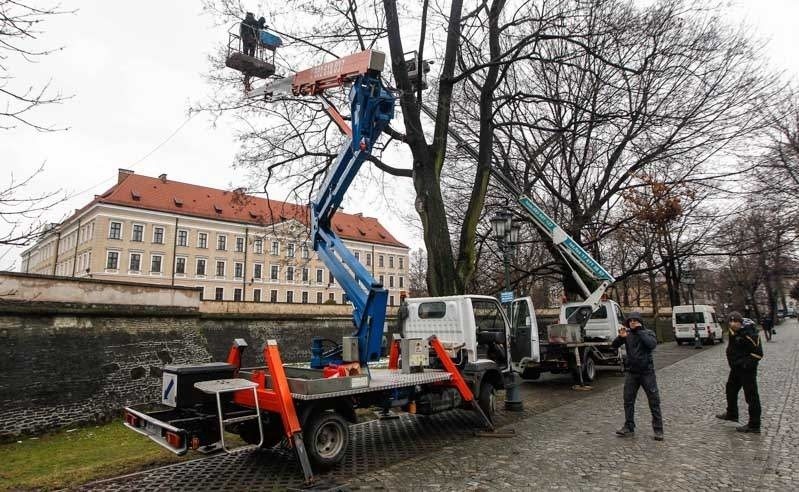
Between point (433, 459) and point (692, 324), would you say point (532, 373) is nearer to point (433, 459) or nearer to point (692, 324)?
point (433, 459)

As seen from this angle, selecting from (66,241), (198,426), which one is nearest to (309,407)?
(198,426)

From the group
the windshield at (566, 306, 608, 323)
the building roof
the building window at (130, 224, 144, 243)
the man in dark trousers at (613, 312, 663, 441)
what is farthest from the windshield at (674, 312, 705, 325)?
the building window at (130, 224, 144, 243)

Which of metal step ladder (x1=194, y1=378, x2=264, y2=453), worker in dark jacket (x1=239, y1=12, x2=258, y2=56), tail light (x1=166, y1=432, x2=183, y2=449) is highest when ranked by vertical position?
worker in dark jacket (x1=239, y1=12, x2=258, y2=56)

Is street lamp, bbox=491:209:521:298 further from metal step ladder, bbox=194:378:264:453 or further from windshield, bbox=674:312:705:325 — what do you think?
windshield, bbox=674:312:705:325

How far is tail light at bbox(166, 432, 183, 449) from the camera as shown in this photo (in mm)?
4746

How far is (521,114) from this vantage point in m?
18.2

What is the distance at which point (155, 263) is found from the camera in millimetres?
50375

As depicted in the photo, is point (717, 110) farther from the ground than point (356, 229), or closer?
closer

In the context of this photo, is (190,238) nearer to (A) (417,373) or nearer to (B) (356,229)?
(B) (356,229)

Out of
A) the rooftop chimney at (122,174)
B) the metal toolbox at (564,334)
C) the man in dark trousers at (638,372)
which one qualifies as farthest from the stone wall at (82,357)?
the rooftop chimney at (122,174)

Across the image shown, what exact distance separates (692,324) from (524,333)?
71.9ft

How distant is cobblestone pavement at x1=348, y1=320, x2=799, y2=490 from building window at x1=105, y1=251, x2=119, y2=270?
4977 cm

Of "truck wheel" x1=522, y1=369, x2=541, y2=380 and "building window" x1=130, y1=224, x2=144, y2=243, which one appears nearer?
"truck wheel" x1=522, y1=369, x2=541, y2=380

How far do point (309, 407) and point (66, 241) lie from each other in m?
59.7
